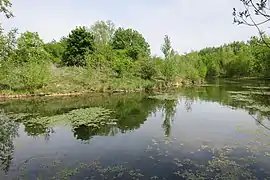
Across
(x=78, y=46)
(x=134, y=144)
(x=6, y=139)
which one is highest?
(x=78, y=46)

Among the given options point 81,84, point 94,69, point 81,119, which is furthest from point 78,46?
point 81,119

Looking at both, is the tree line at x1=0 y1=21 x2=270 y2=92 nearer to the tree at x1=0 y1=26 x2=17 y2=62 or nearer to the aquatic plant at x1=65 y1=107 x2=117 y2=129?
the aquatic plant at x1=65 y1=107 x2=117 y2=129

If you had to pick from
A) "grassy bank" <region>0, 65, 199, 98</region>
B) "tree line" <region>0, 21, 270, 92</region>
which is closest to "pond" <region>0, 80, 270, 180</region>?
"tree line" <region>0, 21, 270, 92</region>

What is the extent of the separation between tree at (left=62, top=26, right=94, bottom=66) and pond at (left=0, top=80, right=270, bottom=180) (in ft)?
78.9

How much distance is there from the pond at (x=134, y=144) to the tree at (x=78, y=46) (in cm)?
2405

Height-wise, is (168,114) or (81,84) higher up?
(81,84)

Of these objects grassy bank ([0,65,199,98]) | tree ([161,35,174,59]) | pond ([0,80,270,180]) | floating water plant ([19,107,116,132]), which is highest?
tree ([161,35,174,59])

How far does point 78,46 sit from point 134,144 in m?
34.2

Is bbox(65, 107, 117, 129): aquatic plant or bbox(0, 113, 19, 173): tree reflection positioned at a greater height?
bbox(65, 107, 117, 129): aquatic plant

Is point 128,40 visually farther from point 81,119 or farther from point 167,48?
point 81,119

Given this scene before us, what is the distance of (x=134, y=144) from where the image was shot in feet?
35.2

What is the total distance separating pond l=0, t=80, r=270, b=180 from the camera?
777cm

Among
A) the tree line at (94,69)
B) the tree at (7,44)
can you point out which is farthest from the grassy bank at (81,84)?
the tree at (7,44)

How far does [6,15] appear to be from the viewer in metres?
7.78
